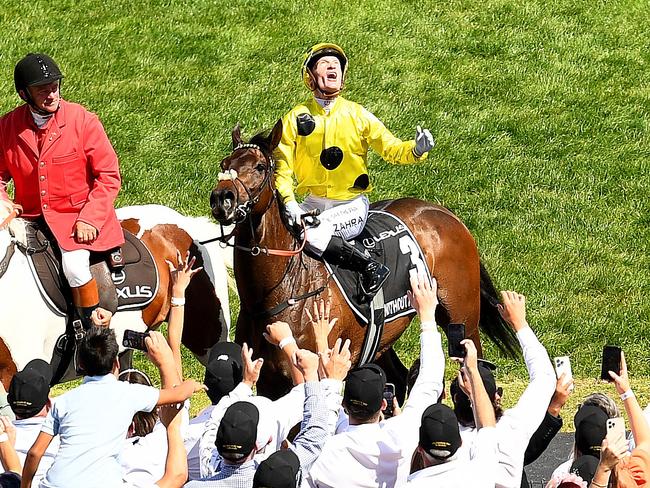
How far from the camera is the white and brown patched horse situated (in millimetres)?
7637

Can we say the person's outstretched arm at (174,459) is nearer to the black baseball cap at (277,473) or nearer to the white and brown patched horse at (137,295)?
the black baseball cap at (277,473)

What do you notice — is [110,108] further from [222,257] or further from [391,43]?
[222,257]

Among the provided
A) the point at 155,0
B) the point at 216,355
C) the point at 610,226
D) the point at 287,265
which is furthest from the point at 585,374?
the point at 155,0

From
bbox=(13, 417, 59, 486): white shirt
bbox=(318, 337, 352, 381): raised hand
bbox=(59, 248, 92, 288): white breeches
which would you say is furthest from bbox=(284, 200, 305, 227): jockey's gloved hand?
bbox=(13, 417, 59, 486): white shirt

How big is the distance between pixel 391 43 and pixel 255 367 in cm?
1049

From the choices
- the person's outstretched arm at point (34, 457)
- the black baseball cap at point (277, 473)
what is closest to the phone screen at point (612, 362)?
the black baseball cap at point (277, 473)

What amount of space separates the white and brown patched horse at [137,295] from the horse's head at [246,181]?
1000 mm

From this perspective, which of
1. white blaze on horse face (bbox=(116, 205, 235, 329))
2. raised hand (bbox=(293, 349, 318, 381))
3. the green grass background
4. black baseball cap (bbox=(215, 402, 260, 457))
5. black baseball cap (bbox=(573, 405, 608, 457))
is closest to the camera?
black baseball cap (bbox=(215, 402, 260, 457))

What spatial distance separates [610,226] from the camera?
43.6 feet

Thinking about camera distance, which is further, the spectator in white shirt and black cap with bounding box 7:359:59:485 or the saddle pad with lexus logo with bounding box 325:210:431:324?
the saddle pad with lexus logo with bounding box 325:210:431:324

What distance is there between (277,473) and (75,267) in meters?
3.48

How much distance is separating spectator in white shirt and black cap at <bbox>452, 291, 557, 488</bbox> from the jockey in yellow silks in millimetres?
2295

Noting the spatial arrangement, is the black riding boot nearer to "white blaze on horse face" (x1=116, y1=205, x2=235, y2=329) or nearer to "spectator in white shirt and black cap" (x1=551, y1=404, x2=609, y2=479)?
"white blaze on horse face" (x1=116, y1=205, x2=235, y2=329)

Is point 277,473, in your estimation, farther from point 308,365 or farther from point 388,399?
point 388,399
